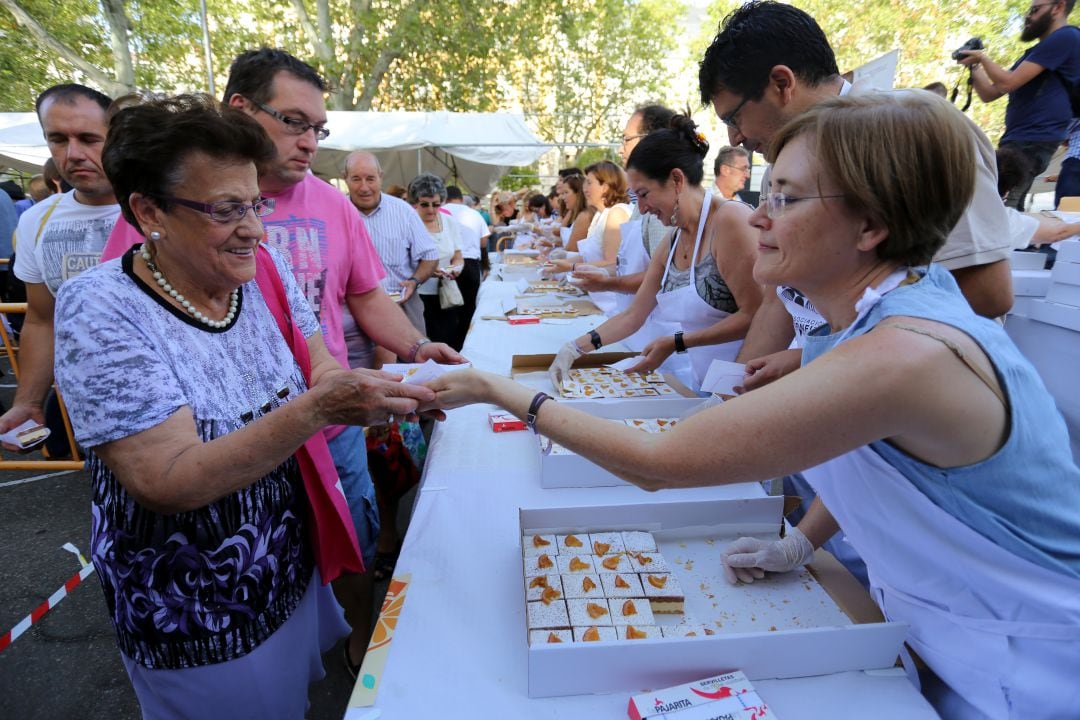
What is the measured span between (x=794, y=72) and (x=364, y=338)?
214cm

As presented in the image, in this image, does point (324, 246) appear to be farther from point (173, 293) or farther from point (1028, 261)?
point (1028, 261)

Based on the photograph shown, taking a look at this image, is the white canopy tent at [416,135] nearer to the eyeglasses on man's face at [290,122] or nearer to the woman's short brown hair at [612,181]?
the woman's short brown hair at [612,181]

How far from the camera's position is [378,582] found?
3.12 metres

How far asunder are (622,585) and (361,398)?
73 centimetres

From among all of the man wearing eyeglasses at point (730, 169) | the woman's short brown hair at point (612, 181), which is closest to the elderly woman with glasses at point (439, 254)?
the woman's short brown hair at point (612, 181)

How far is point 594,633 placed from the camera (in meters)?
1.13

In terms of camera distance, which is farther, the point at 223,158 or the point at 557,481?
the point at 557,481

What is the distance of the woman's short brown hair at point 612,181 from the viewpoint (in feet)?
18.9

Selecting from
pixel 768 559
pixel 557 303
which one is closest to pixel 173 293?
pixel 768 559

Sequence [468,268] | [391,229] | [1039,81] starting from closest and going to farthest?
[1039,81], [391,229], [468,268]

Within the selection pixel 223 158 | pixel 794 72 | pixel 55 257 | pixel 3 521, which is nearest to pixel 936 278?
pixel 794 72

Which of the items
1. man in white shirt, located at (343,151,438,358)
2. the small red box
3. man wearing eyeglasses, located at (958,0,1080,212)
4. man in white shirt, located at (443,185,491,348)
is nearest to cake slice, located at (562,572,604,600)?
the small red box

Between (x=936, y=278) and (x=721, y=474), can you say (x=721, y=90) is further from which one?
(x=721, y=474)

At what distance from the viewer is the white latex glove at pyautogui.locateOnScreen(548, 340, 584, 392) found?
2.62 meters
